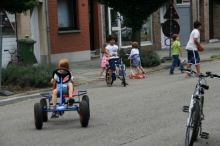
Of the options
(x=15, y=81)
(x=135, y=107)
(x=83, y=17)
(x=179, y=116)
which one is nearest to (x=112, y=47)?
(x=15, y=81)

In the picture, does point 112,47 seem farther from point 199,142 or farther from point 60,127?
point 199,142

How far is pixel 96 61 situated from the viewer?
23.1 m

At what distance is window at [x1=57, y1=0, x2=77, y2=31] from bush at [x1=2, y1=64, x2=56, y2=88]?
800cm

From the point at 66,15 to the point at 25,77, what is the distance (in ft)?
30.5

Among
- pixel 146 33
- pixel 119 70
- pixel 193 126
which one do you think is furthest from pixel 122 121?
pixel 146 33

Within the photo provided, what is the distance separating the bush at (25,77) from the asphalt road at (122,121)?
1.39m

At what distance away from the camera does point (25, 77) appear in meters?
14.4

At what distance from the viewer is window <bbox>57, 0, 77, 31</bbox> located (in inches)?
901

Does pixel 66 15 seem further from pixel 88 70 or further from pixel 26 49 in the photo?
pixel 88 70

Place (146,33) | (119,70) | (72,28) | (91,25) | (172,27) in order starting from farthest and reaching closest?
(146,33) → (91,25) → (72,28) → (172,27) → (119,70)

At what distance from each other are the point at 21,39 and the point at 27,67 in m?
4.97

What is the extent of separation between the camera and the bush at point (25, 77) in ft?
47.3

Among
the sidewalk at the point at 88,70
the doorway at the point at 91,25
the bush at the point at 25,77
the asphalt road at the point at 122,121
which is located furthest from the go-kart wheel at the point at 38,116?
the doorway at the point at 91,25

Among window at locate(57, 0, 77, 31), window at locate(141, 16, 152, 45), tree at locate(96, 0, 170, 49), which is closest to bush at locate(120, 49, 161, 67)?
tree at locate(96, 0, 170, 49)
